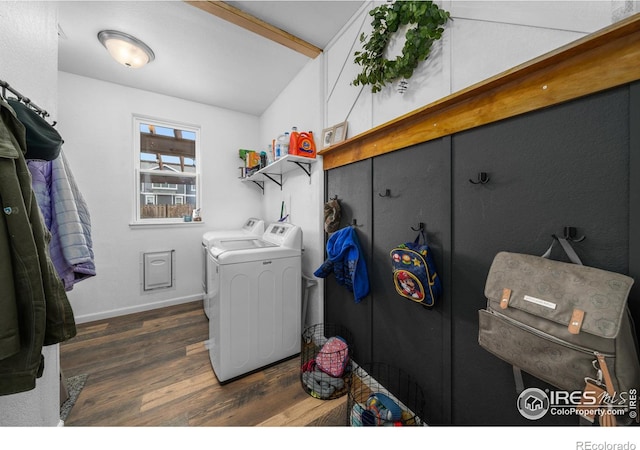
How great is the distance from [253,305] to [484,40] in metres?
2.09

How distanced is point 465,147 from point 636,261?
2.24 ft

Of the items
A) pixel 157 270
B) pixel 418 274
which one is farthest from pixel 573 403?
pixel 157 270

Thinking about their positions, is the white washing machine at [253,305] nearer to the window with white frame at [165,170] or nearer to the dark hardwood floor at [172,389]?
the dark hardwood floor at [172,389]

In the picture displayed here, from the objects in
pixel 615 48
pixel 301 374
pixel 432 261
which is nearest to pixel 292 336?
pixel 301 374

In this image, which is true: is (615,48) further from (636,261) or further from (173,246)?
(173,246)

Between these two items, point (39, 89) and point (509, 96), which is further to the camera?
point (39, 89)

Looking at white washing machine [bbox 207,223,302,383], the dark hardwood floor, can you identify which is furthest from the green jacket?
the dark hardwood floor

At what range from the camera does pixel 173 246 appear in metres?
3.00

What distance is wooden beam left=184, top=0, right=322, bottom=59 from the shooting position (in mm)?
1579

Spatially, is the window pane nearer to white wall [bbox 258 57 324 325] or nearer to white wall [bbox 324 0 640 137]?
white wall [bbox 258 57 324 325]

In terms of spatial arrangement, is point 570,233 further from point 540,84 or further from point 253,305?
point 253,305

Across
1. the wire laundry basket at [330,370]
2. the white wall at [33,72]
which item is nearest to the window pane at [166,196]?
the white wall at [33,72]

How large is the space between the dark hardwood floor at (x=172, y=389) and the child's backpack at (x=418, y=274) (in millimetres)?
950

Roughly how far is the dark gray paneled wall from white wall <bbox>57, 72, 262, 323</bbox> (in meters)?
2.50
